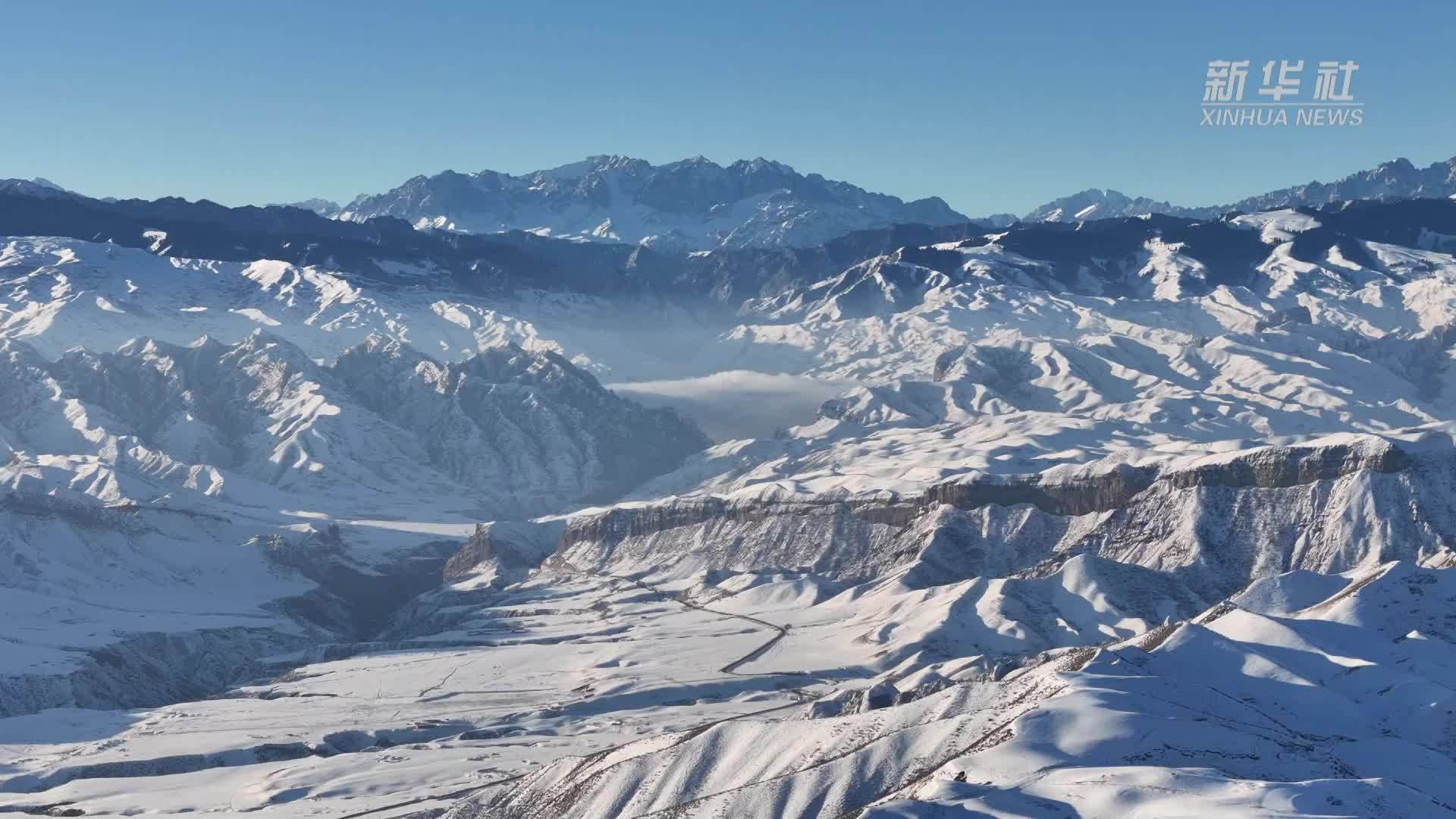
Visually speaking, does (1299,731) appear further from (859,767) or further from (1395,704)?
(859,767)

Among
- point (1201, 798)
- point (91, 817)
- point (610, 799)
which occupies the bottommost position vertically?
point (91, 817)

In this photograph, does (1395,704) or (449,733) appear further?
(449,733)

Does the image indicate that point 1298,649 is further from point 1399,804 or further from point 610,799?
point 610,799

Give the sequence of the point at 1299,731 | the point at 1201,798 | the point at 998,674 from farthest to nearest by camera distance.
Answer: the point at 998,674 < the point at 1299,731 < the point at 1201,798

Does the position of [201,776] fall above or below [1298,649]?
below

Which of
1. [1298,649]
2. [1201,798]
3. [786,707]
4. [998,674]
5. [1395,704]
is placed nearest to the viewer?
[1201,798]

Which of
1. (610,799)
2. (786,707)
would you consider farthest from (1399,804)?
(786,707)

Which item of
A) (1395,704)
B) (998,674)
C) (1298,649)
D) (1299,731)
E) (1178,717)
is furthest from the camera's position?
(998,674)

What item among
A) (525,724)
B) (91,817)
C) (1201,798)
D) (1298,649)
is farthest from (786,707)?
(1201,798)

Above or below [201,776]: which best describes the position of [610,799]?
above
